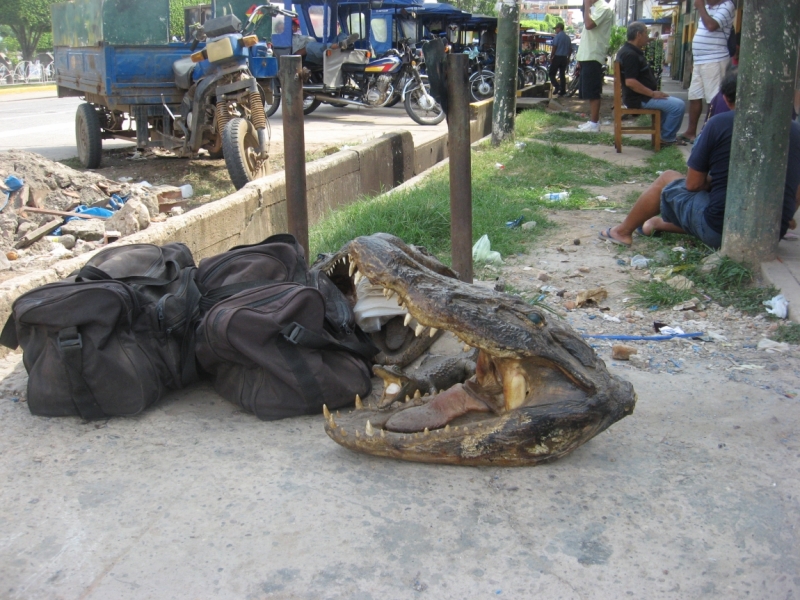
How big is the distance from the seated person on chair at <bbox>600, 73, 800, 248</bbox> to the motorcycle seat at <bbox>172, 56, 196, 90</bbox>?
4862 millimetres

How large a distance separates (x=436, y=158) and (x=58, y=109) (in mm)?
10005

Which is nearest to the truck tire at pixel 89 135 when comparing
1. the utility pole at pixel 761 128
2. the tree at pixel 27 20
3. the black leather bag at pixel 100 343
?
the black leather bag at pixel 100 343

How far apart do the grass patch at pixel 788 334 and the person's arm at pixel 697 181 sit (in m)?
1.58

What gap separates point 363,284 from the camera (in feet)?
11.7

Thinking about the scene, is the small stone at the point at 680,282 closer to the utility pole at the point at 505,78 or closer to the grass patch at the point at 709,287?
the grass patch at the point at 709,287

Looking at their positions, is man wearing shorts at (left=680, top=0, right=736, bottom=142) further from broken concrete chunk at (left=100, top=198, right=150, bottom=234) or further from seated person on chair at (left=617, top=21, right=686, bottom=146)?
broken concrete chunk at (left=100, top=198, right=150, bottom=234)

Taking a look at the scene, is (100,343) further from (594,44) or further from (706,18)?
(594,44)

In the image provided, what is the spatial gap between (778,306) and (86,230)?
4758 mm

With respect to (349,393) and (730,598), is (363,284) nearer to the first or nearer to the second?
(349,393)

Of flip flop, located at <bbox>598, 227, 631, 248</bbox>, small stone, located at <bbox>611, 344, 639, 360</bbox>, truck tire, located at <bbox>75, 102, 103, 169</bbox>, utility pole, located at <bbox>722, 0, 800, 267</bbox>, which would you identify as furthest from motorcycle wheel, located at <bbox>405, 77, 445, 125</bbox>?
small stone, located at <bbox>611, 344, 639, 360</bbox>

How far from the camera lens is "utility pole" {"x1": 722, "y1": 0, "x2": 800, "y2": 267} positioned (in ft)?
14.3

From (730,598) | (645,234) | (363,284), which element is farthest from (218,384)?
(645,234)

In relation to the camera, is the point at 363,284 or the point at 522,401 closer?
the point at 522,401

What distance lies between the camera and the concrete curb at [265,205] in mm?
3834
